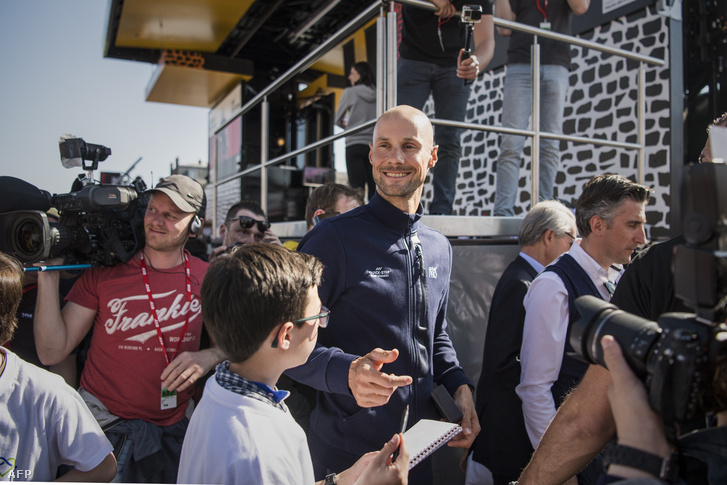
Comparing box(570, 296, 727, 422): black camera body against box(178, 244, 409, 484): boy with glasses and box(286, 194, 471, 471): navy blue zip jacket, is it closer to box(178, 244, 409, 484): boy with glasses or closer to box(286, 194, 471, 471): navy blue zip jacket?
box(178, 244, 409, 484): boy with glasses

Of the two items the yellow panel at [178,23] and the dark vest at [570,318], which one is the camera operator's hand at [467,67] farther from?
the yellow panel at [178,23]

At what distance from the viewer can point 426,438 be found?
127 centimetres

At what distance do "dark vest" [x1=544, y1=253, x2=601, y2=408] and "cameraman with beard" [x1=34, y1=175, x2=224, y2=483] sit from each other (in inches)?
54.4

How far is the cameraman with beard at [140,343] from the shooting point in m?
1.84

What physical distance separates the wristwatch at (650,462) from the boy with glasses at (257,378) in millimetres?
485

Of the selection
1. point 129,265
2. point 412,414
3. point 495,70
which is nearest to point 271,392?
point 412,414

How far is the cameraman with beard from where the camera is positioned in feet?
6.03

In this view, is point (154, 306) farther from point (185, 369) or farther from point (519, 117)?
point (519, 117)

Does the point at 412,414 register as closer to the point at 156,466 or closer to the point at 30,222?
the point at 156,466

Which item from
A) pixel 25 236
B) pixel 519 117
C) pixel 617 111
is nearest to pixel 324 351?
pixel 25 236

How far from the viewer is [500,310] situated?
7.33 feet

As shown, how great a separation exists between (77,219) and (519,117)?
9.71 feet

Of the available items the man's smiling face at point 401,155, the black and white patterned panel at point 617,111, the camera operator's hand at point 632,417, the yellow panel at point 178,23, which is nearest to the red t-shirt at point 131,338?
the man's smiling face at point 401,155

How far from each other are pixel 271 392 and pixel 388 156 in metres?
0.97
